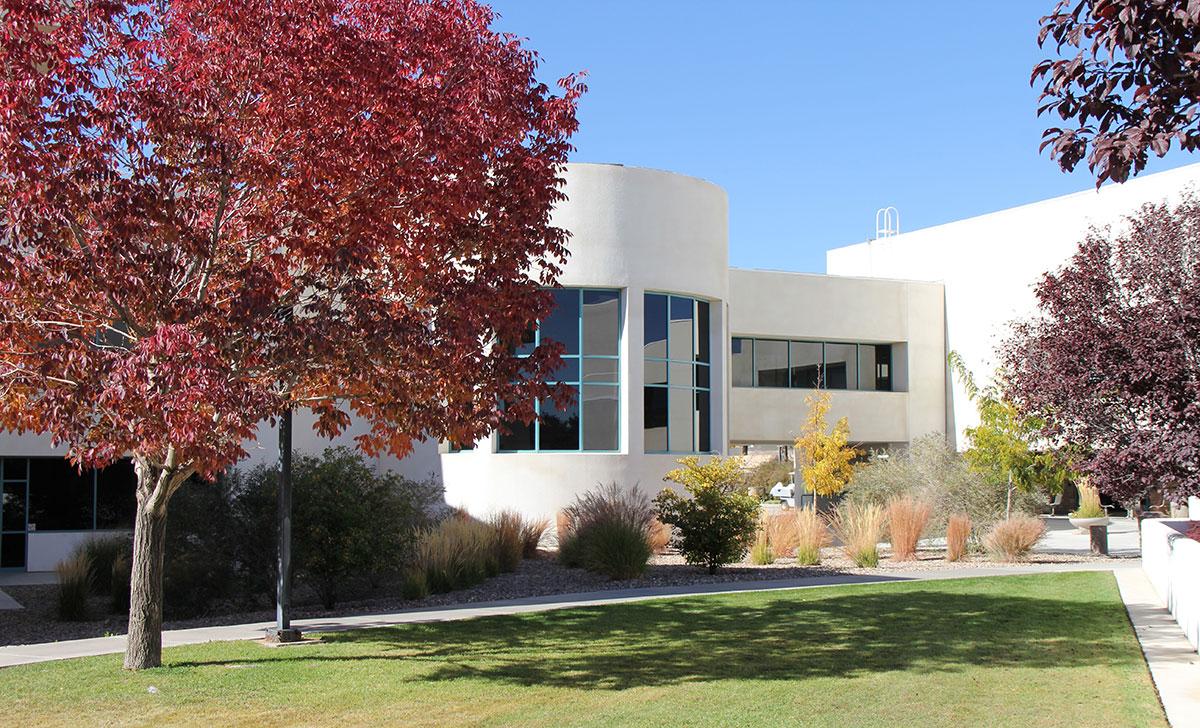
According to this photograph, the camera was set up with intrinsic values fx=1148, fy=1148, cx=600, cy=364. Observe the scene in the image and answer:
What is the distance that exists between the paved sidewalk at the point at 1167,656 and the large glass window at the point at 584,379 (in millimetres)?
11583

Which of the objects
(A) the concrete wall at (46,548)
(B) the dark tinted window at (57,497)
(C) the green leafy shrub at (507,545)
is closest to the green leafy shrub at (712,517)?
(C) the green leafy shrub at (507,545)

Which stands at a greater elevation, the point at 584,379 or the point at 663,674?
the point at 584,379

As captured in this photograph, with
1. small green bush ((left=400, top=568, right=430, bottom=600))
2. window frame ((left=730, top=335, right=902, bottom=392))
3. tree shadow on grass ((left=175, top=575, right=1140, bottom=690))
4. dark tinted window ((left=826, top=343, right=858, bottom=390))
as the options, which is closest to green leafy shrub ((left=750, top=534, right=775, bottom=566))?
tree shadow on grass ((left=175, top=575, right=1140, bottom=690))

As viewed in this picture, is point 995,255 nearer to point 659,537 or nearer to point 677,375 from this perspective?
point 677,375

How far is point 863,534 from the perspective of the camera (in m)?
20.0

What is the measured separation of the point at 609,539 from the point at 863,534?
4.99 m

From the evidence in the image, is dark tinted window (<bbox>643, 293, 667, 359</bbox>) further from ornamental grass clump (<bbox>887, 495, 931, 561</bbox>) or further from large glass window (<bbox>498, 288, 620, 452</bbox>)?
ornamental grass clump (<bbox>887, 495, 931, 561</bbox>)

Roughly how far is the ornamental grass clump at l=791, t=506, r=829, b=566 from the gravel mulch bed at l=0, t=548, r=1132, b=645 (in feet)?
0.75

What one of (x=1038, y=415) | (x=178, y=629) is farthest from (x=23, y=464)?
(x=1038, y=415)

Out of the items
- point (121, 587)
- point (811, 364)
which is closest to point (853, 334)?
point (811, 364)

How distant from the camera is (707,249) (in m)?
26.5

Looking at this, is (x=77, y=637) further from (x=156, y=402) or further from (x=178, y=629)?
(x=156, y=402)

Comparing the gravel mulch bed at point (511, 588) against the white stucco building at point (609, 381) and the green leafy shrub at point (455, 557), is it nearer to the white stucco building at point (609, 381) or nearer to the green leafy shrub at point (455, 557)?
the green leafy shrub at point (455, 557)

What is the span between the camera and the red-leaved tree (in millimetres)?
8375
